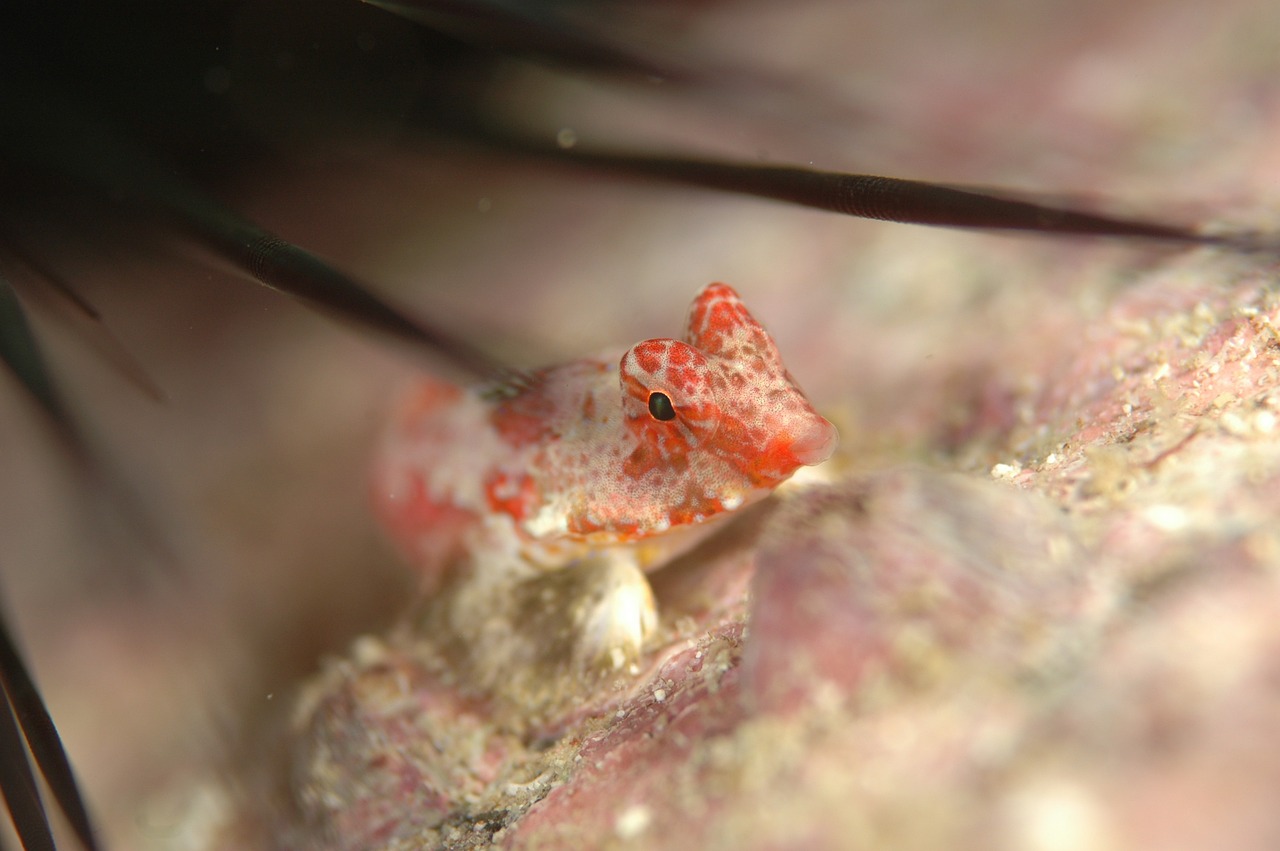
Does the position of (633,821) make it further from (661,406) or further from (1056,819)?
(661,406)

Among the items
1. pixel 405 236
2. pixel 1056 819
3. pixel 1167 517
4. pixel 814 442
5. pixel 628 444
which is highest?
pixel 405 236

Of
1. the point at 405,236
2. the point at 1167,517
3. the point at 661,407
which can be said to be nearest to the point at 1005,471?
the point at 1167,517

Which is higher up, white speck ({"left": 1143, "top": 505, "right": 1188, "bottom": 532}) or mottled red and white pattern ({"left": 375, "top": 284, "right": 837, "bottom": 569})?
mottled red and white pattern ({"left": 375, "top": 284, "right": 837, "bottom": 569})

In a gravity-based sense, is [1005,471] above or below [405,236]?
below

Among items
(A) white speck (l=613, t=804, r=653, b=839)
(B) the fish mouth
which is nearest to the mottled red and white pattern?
(B) the fish mouth

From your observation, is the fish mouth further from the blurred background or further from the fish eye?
the blurred background

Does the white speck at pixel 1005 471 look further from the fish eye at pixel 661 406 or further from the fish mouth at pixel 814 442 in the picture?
the fish eye at pixel 661 406

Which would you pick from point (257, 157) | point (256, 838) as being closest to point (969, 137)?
point (257, 157)
